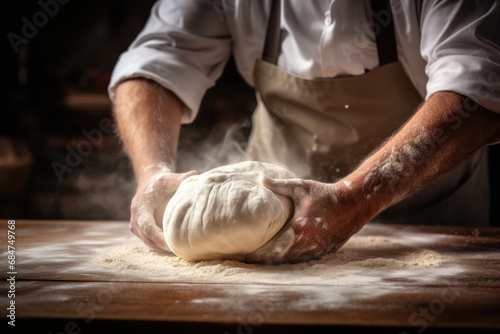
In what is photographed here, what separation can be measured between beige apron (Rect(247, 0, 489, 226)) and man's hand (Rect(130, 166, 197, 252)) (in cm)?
69

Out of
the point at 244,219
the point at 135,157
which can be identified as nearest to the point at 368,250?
the point at 244,219

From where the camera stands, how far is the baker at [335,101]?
1.33 meters

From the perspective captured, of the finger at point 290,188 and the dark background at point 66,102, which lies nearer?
the finger at point 290,188

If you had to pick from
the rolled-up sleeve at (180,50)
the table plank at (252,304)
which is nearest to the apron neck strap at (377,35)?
the rolled-up sleeve at (180,50)

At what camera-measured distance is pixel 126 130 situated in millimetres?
1799

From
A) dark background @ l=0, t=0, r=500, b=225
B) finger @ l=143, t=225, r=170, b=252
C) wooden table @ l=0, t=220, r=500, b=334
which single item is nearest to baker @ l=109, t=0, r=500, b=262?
finger @ l=143, t=225, r=170, b=252

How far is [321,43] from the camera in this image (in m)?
1.71

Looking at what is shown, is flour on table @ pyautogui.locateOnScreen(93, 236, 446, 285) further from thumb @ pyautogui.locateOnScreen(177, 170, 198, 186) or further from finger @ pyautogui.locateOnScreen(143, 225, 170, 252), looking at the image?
thumb @ pyautogui.locateOnScreen(177, 170, 198, 186)

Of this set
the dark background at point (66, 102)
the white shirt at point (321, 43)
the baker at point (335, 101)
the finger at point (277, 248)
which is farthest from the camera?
the dark background at point (66, 102)

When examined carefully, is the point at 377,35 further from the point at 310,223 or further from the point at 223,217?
the point at 223,217

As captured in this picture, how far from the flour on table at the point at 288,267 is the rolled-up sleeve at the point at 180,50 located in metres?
0.76

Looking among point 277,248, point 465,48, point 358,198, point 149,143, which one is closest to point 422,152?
point 358,198

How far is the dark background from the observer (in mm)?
3713

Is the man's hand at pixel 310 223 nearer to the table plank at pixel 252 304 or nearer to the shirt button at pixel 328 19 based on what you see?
the table plank at pixel 252 304
